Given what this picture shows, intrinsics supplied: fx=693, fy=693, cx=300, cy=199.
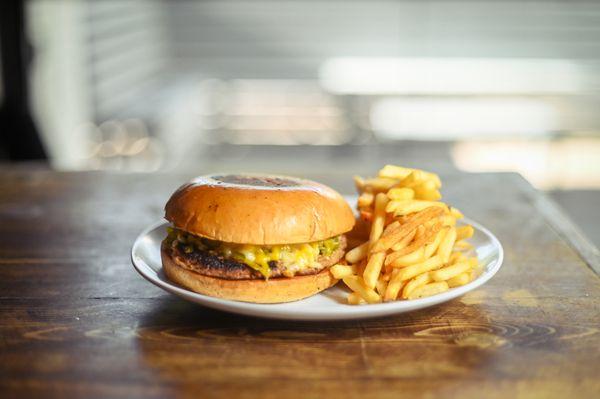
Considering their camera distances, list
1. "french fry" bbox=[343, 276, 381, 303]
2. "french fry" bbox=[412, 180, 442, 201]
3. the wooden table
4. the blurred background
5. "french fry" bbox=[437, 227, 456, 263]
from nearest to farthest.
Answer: the wooden table → "french fry" bbox=[343, 276, 381, 303] → "french fry" bbox=[437, 227, 456, 263] → "french fry" bbox=[412, 180, 442, 201] → the blurred background

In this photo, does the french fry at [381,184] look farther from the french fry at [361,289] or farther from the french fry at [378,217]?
the french fry at [361,289]

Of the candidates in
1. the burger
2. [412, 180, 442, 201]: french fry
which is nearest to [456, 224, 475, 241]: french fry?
[412, 180, 442, 201]: french fry

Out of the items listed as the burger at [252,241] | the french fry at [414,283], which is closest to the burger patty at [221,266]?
the burger at [252,241]

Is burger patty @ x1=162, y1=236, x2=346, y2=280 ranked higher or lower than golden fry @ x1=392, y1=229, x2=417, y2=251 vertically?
lower

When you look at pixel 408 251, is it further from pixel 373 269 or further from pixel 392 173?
pixel 392 173

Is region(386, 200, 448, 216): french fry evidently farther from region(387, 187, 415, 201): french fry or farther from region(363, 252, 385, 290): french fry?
region(363, 252, 385, 290): french fry

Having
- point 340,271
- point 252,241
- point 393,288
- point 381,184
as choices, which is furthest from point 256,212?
point 381,184
